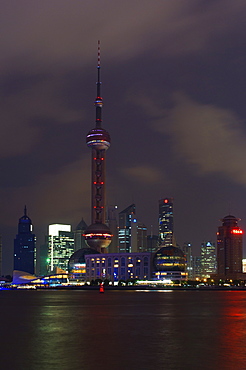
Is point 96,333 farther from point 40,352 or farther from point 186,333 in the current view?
point 40,352

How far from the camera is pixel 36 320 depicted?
92938 mm

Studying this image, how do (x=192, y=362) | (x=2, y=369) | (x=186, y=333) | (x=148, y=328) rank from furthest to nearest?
(x=148, y=328)
(x=186, y=333)
(x=192, y=362)
(x=2, y=369)

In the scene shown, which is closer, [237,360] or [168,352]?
[237,360]

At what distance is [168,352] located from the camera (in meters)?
53.5

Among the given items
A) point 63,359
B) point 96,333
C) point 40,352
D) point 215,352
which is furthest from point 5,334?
point 215,352

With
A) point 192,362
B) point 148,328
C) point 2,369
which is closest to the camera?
point 2,369

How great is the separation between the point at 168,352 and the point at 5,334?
2564cm

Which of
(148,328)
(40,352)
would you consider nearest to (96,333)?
(148,328)

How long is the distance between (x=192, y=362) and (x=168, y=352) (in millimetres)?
6313

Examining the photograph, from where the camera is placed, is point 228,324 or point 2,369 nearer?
point 2,369

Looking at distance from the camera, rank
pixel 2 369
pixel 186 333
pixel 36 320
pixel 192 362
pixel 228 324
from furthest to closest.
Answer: pixel 36 320 → pixel 228 324 → pixel 186 333 → pixel 192 362 → pixel 2 369

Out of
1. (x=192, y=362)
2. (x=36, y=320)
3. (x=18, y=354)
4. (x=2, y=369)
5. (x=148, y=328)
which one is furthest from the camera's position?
(x=36, y=320)

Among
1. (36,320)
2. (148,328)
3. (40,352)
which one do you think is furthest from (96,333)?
(36,320)

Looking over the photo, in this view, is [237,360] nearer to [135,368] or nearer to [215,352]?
[215,352]
